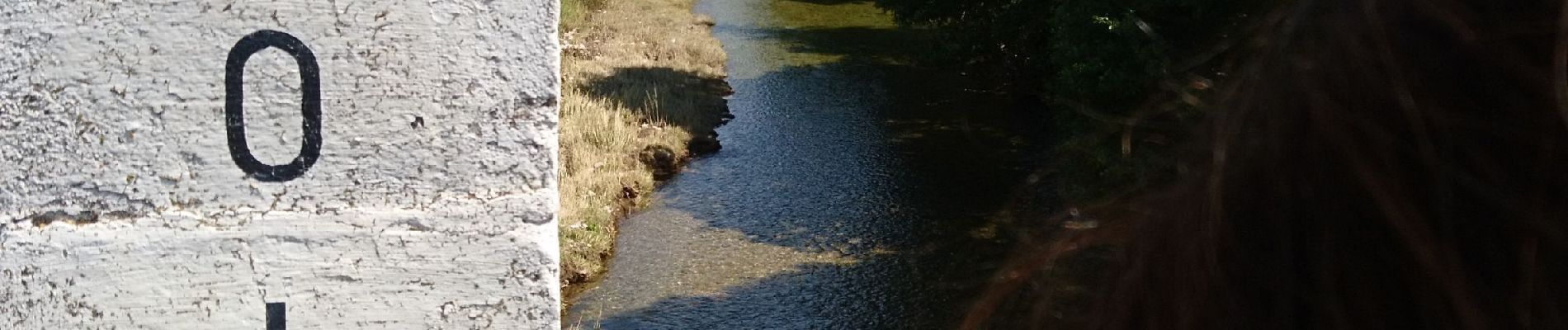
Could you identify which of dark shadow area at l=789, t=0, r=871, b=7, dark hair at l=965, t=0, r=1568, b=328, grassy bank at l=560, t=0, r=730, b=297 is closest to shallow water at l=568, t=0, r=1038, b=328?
grassy bank at l=560, t=0, r=730, b=297

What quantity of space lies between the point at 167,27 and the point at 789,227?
654 centimetres

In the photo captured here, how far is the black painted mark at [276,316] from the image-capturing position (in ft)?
5.49

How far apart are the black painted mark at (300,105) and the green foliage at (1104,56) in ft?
3.10

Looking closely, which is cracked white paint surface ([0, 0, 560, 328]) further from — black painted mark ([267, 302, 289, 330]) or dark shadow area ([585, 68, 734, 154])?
dark shadow area ([585, 68, 734, 154])

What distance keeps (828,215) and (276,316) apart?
264 inches

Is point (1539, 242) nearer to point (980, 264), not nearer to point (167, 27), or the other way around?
point (167, 27)

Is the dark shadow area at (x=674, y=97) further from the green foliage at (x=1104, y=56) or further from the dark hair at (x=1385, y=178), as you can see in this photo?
the dark hair at (x=1385, y=178)

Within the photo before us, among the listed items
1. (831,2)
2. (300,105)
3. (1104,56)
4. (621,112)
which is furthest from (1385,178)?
(831,2)

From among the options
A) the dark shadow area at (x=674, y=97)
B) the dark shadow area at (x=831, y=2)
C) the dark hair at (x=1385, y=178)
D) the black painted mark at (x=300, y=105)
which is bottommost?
the dark shadow area at (x=674, y=97)

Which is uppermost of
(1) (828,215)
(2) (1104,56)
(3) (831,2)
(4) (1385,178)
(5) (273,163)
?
(4) (1385,178)

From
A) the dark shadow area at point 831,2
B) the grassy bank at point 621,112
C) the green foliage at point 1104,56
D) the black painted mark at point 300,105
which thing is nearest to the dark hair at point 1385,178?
the green foliage at point 1104,56

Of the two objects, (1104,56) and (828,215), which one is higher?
(1104,56)

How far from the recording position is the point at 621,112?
10492mm

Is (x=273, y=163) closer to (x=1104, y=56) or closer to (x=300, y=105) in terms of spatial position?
(x=300, y=105)
